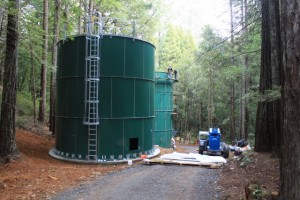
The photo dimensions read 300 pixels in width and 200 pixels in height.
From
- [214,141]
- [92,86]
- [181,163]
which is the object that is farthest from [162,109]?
[181,163]

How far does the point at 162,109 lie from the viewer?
22562 millimetres

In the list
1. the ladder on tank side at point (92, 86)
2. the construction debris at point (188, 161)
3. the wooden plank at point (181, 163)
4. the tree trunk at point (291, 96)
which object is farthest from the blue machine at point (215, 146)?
the tree trunk at point (291, 96)

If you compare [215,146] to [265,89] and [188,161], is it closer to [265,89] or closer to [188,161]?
[188,161]

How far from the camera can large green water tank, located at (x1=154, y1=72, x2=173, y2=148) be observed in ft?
72.9

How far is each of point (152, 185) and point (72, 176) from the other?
2.53m

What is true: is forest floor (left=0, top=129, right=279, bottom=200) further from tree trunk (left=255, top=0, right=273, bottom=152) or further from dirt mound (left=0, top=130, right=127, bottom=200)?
tree trunk (left=255, top=0, right=273, bottom=152)

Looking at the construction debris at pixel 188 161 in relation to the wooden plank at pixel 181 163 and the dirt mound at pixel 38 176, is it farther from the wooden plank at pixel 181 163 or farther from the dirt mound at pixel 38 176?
the dirt mound at pixel 38 176

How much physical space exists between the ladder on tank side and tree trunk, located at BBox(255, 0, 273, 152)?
5.77 meters

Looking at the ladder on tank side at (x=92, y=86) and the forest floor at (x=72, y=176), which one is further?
the ladder on tank side at (x=92, y=86)

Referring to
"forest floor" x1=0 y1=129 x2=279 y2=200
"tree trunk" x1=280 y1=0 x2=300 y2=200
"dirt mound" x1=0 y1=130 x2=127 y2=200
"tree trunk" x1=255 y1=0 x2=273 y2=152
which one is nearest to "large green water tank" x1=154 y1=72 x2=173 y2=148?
"dirt mound" x1=0 y1=130 x2=127 y2=200

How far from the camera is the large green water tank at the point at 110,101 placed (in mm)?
10844

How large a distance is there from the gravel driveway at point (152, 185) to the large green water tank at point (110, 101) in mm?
1844

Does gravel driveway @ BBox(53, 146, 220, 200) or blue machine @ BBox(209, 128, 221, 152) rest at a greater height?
blue machine @ BBox(209, 128, 221, 152)

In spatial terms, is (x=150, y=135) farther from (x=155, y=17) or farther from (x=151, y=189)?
(x=155, y=17)
